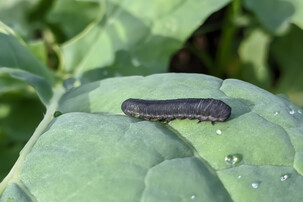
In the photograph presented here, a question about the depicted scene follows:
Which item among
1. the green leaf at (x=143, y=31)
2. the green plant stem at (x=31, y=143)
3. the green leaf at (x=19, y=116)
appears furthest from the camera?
the green leaf at (x=19, y=116)

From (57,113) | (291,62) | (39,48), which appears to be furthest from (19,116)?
(291,62)

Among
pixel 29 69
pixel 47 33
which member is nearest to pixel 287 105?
pixel 29 69

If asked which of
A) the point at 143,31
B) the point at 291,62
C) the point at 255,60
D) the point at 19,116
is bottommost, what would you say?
the point at 291,62

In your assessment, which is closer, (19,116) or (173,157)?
(173,157)

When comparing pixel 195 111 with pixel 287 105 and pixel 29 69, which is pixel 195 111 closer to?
pixel 287 105

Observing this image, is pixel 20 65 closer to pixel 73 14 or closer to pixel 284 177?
pixel 73 14

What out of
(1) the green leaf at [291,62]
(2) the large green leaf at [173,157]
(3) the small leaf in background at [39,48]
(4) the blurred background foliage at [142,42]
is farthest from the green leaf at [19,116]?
(1) the green leaf at [291,62]

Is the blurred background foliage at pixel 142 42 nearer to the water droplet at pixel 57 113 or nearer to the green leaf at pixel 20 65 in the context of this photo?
the green leaf at pixel 20 65

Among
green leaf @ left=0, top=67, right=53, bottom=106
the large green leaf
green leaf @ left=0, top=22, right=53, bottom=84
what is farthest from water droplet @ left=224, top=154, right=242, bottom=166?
green leaf @ left=0, top=22, right=53, bottom=84
